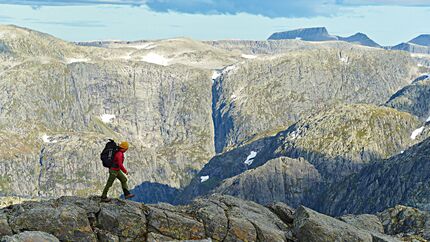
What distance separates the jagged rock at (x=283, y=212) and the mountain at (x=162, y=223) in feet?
0.35

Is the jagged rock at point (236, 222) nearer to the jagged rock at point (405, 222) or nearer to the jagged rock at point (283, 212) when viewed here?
the jagged rock at point (283, 212)

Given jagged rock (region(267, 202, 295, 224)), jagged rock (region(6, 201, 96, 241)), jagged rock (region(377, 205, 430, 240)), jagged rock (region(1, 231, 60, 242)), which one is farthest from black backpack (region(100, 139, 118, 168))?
jagged rock (region(377, 205, 430, 240))

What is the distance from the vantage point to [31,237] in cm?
3234

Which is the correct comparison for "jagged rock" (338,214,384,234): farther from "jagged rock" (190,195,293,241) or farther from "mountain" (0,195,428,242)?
"jagged rock" (190,195,293,241)

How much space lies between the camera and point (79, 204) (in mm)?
39188

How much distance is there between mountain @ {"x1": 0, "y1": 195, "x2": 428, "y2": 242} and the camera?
35781mm


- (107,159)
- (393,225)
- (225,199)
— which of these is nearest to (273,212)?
(225,199)

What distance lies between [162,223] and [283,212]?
13474 millimetres

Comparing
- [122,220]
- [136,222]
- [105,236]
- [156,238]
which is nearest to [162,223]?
[156,238]

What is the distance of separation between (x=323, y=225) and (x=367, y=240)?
450 centimetres

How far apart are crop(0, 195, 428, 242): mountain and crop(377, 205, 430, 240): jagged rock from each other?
25229 millimetres

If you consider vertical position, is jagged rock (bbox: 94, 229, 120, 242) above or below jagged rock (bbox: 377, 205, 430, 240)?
above

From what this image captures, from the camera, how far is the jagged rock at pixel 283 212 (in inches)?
1863

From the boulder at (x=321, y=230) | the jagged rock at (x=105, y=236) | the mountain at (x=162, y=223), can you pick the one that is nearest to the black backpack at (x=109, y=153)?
the mountain at (x=162, y=223)
